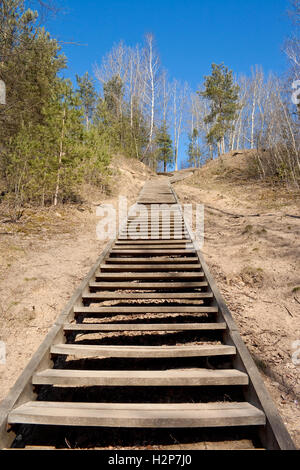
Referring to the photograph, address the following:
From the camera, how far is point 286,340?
284 cm

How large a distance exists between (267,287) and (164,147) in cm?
3427

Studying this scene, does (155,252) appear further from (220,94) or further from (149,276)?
(220,94)

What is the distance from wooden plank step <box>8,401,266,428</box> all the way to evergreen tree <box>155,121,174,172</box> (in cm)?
3187

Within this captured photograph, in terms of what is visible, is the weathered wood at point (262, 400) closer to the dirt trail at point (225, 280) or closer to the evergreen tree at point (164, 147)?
the dirt trail at point (225, 280)

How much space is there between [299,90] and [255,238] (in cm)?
963

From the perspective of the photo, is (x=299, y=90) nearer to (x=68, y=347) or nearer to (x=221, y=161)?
(x=221, y=161)

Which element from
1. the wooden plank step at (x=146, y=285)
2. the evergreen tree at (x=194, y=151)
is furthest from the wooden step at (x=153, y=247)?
the evergreen tree at (x=194, y=151)

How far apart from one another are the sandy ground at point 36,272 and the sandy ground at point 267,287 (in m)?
2.50

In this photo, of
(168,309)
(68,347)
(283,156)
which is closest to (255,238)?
(168,309)

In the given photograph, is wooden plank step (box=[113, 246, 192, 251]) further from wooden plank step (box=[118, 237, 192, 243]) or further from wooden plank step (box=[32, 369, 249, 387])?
wooden plank step (box=[32, 369, 249, 387])

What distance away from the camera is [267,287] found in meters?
4.00

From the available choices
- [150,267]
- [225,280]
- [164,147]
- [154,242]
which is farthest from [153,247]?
→ [164,147]

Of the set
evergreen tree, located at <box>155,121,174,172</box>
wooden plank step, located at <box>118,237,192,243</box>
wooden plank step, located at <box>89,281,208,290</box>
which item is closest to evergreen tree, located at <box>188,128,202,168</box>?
evergreen tree, located at <box>155,121,174,172</box>

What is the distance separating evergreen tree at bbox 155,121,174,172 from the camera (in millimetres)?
Answer: 32531
